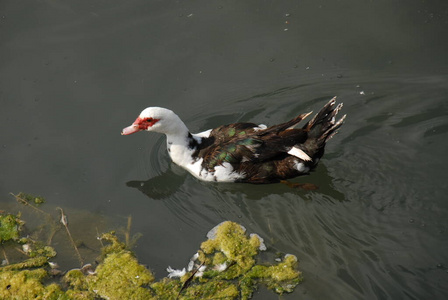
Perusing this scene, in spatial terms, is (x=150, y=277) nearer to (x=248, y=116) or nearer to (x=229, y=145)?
(x=229, y=145)

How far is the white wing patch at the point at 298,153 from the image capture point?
548 centimetres

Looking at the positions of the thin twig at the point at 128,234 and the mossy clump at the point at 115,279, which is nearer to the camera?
the mossy clump at the point at 115,279

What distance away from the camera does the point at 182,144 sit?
5.92m

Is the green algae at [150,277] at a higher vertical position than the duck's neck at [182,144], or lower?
lower

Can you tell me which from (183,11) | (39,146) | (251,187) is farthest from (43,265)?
(183,11)

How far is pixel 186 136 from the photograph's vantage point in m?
5.92

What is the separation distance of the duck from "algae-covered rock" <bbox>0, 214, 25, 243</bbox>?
1.43 meters

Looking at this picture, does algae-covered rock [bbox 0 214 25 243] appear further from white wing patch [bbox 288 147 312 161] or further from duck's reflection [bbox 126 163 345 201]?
white wing patch [bbox 288 147 312 161]

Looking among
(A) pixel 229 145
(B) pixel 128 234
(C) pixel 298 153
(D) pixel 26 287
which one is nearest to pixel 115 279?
(B) pixel 128 234

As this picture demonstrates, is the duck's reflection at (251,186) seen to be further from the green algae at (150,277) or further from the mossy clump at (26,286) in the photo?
the mossy clump at (26,286)

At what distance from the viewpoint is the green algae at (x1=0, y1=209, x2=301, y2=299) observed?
493 cm

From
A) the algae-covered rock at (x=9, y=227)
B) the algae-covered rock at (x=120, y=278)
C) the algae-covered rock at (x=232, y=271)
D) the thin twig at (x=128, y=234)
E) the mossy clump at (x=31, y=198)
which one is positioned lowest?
the algae-covered rock at (x=232, y=271)

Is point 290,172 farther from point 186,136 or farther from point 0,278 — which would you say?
point 0,278

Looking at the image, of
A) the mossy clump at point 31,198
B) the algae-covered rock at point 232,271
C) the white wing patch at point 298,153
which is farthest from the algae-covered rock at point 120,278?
the white wing patch at point 298,153
